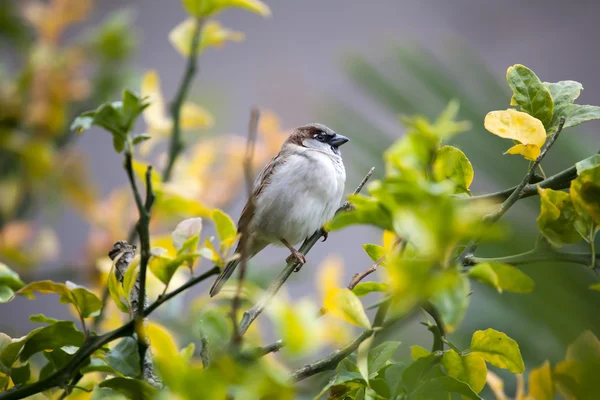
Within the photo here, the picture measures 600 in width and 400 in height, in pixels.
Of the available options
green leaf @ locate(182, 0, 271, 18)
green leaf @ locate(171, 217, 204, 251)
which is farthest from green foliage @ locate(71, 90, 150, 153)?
green leaf @ locate(182, 0, 271, 18)

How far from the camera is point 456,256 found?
48 centimetres

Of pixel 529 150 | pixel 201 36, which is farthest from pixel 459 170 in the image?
pixel 201 36

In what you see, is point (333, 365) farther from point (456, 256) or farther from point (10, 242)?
point (10, 242)

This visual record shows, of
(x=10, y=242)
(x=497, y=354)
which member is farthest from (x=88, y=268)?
(x=497, y=354)

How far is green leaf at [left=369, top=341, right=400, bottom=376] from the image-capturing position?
534mm

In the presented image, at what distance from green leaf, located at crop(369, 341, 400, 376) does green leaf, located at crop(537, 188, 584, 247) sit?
0.15 meters

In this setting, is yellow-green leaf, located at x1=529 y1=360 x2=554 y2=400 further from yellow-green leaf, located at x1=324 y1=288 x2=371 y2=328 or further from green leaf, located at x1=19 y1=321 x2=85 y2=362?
green leaf, located at x1=19 y1=321 x2=85 y2=362

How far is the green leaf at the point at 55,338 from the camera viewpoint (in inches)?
21.0

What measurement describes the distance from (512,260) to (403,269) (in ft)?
0.62

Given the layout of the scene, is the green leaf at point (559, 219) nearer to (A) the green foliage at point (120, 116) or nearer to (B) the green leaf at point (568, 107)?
(B) the green leaf at point (568, 107)

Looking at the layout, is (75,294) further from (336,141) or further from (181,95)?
(336,141)

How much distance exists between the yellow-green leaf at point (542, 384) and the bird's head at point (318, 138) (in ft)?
4.29

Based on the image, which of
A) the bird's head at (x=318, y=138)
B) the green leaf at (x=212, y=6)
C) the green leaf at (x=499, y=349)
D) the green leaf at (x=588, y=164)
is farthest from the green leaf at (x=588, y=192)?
the bird's head at (x=318, y=138)

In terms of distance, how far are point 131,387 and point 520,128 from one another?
1.21 feet
